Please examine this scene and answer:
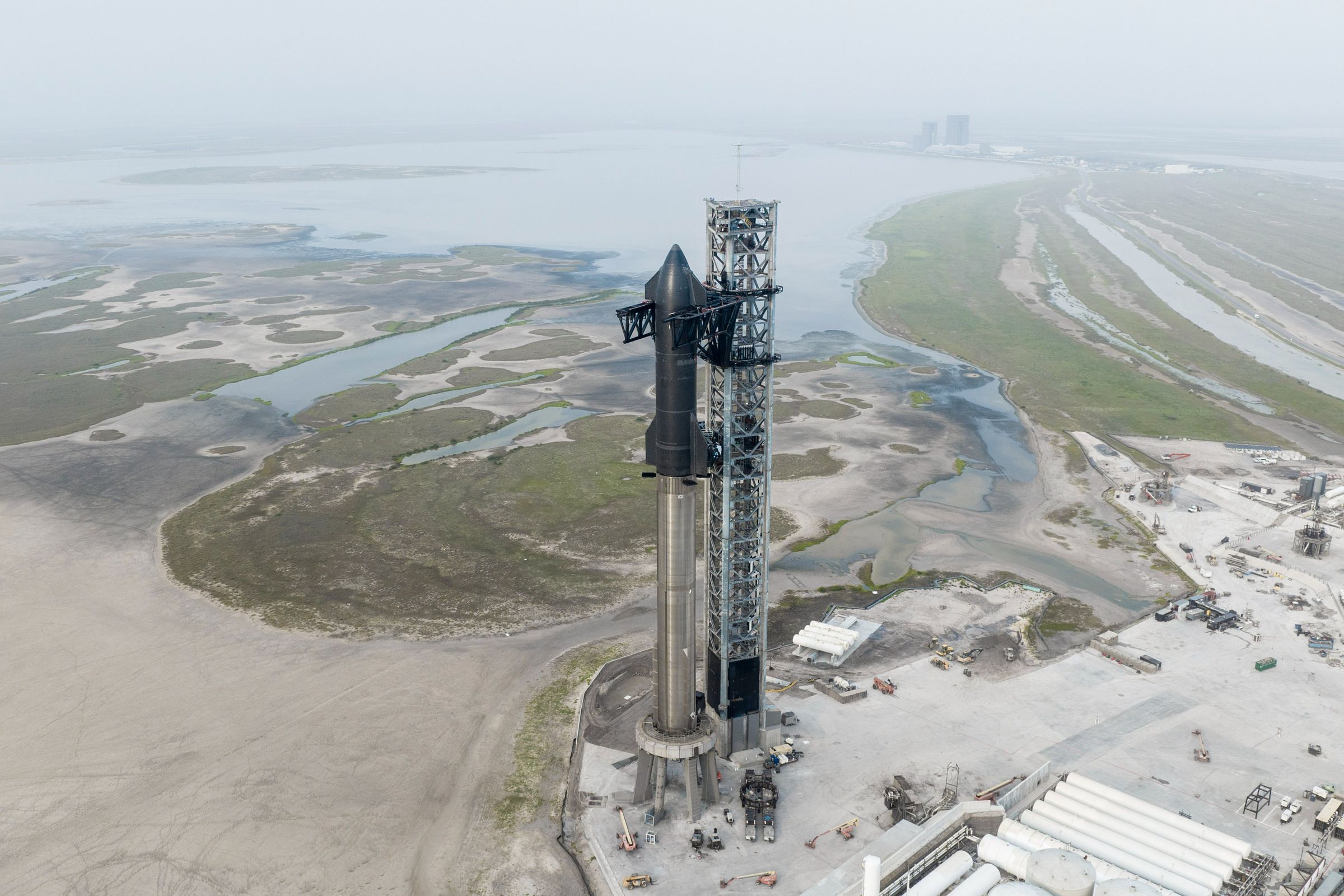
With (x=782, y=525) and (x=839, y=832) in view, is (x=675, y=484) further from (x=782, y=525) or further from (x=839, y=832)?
(x=782, y=525)

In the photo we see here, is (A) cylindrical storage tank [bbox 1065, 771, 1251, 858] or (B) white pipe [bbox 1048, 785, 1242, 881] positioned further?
(A) cylindrical storage tank [bbox 1065, 771, 1251, 858]

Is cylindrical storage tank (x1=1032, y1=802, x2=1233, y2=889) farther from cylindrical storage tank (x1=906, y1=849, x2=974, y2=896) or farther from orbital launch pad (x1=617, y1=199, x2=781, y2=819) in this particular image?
orbital launch pad (x1=617, y1=199, x2=781, y2=819)

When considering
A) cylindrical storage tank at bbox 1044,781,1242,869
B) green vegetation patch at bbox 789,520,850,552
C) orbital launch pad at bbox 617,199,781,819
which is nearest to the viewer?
cylindrical storage tank at bbox 1044,781,1242,869

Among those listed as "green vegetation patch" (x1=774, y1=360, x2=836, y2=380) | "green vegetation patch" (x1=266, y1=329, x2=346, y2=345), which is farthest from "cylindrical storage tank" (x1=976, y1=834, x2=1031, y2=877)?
"green vegetation patch" (x1=266, y1=329, x2=346, y2=345)

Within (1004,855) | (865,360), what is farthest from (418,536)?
(865,360)

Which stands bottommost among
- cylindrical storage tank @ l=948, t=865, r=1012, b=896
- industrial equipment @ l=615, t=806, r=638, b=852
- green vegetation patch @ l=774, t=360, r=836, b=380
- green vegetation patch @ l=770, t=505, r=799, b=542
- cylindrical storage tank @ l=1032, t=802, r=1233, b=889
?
industrial equipment @ l=615, t=806, r=638, b=852

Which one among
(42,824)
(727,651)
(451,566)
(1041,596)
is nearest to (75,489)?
(451,566)

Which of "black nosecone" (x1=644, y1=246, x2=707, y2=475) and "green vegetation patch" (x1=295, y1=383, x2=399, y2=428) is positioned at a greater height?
"black nosecone" (x1=644, y1=246, x2=707, y2=475)
